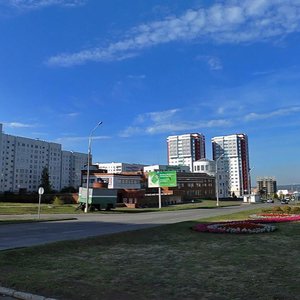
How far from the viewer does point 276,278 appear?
27.5 ft

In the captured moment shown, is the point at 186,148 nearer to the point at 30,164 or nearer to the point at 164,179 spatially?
the point at 30,164

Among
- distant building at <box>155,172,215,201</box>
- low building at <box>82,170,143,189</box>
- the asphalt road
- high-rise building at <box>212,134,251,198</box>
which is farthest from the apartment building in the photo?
the asphalt road

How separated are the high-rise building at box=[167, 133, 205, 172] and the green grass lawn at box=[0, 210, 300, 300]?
164718mm

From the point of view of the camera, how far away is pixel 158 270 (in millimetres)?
9555

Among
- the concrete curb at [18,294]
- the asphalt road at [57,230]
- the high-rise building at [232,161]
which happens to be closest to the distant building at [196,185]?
the high-rise building at [232,161]

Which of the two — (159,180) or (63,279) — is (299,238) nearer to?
(63,279)

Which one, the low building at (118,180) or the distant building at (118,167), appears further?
the distant building at (118,167)

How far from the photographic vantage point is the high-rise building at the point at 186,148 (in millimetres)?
180750

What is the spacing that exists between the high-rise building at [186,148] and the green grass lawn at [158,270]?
165 meters

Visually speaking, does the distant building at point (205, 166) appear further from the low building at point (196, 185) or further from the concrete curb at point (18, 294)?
the concrete curb at point (18, 294)

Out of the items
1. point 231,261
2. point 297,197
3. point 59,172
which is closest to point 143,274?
point 231,261

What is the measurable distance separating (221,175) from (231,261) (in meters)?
Result: 151

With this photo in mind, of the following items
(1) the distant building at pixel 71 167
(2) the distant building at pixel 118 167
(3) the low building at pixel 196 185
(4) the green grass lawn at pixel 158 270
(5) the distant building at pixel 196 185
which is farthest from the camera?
(2) the distant building at pixel 118 167

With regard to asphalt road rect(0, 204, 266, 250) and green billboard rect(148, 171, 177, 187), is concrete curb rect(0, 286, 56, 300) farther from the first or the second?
green billboard rect(148, 171, 177, 187)
